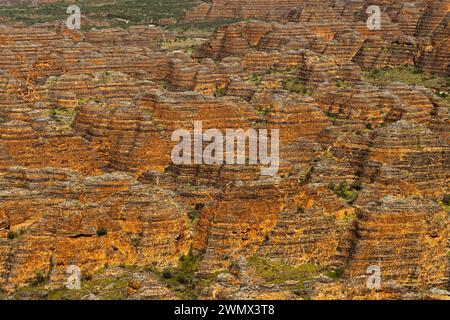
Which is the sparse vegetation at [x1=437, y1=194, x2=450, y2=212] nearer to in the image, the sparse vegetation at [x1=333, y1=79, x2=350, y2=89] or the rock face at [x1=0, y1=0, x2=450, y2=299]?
the rock face at [x1=0, y1=0, x2=450, y2=299]

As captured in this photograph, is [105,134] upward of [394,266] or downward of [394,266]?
upward

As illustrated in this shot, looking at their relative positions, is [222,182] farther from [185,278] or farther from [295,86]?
[295,86]

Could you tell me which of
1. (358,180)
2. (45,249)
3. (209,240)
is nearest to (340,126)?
(358,180)

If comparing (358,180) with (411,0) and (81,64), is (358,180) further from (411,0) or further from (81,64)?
(411,0)

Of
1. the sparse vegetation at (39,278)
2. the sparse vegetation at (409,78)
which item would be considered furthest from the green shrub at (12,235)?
the sparse vegetation at (409,78)

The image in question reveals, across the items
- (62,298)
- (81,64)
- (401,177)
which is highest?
(81,64)

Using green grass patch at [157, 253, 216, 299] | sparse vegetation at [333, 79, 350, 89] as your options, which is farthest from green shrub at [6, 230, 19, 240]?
sparse vegetation at [333, 79, 350, 89]

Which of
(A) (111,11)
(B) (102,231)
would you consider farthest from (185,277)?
(A) (111,11)

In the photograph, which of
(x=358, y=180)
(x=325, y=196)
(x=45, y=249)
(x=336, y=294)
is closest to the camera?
(x=336, y=294)

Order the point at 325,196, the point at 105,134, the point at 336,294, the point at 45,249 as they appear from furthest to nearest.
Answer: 1. the point at 105,134
2. the point at 325,196
3. the point at 45,249
4. the point at 336,294
